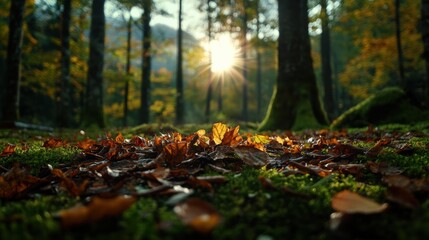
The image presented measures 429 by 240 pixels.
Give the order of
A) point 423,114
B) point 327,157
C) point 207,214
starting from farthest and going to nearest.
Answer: point 423,114 < point 327,157 < point 207,214

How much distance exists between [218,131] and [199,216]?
3.93ft

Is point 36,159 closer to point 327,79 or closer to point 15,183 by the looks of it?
point 15,183

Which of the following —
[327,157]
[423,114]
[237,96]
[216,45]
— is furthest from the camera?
[237,96]

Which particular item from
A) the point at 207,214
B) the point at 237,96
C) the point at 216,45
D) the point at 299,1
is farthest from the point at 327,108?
the point at 237,96

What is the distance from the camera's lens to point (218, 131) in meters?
2.07

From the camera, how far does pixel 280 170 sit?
1721 mm

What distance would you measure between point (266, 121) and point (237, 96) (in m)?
A: 32.2

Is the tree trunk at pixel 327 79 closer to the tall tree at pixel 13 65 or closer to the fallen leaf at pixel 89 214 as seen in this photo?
the tall tree at pixel 13 65

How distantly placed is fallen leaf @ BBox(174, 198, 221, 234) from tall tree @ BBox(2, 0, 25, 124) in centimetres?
929

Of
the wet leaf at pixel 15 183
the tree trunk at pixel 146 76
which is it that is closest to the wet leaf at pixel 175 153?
the wet leaf at pixel 15 183

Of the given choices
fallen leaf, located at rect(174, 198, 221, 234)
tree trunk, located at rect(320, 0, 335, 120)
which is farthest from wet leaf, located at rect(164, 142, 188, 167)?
tree trunk, located at rect(320, 0, 335, 120)

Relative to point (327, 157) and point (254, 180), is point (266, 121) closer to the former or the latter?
point (327, 157)

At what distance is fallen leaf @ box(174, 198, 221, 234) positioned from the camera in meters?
0.81

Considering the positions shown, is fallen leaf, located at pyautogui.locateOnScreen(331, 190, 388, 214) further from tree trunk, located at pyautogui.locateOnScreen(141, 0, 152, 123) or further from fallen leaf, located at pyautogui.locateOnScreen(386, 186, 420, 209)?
tree trunk, located at pyautogui.locateOnScreen(141, 0, 152, 123)
